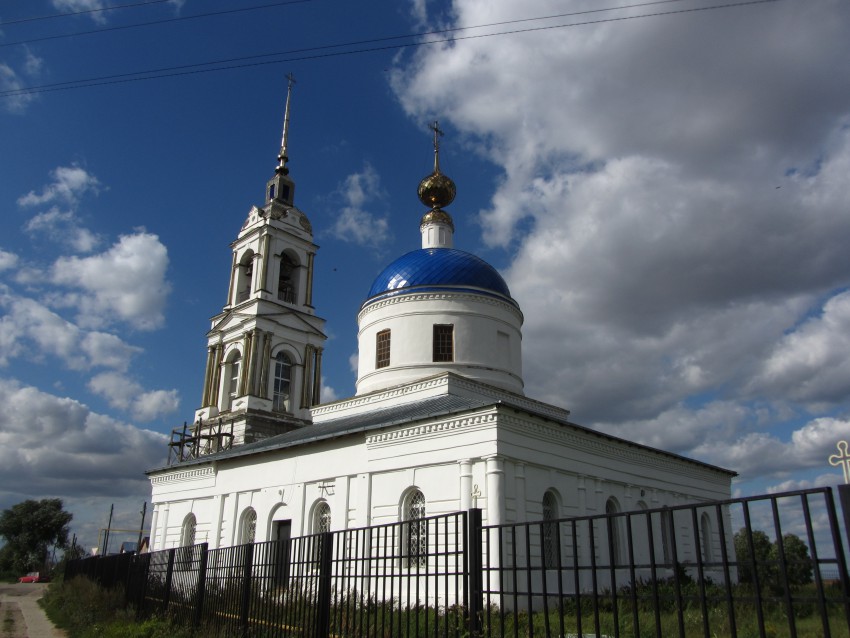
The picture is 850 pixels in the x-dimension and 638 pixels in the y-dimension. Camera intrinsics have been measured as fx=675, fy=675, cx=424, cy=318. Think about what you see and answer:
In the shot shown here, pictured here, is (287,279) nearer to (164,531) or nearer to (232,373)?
(232,373)

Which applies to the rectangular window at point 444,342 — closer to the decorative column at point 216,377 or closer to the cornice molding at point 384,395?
the cornice molding at point 384,395

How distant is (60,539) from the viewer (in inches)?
2493

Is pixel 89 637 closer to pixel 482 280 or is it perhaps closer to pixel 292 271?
pixel 482 280

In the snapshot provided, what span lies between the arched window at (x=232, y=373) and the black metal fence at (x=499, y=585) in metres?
12.5

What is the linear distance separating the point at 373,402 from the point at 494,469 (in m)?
7.57

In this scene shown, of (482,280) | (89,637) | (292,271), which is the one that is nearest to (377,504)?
(89,637)

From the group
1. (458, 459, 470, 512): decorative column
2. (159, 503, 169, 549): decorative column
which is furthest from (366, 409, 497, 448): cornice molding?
(159, 503, 169, 549): decorative column

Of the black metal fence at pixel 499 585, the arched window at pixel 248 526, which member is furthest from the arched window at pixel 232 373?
the black metal fence at pixel 499 585

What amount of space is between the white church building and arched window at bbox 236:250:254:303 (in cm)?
11

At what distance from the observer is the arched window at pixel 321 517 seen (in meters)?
17.3

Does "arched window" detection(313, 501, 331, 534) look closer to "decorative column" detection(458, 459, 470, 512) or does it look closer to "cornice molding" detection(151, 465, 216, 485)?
"decorative column" detection(458, 459, 470, 512)

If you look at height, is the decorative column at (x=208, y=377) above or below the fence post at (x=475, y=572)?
above

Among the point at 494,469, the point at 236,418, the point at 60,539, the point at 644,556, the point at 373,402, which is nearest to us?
the point at 494,469

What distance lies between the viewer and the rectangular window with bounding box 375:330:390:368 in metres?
21.7
